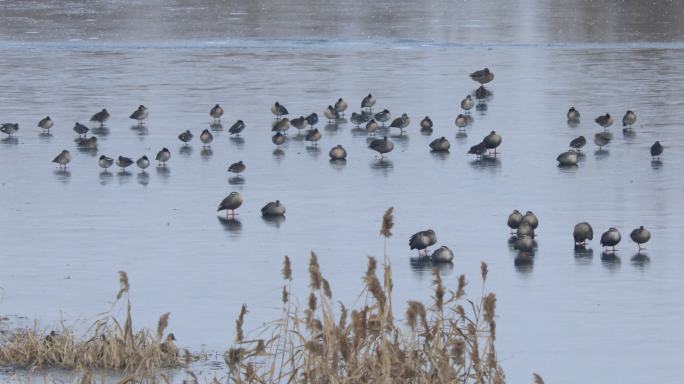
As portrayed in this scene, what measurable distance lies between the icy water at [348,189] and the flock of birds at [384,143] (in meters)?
0.22

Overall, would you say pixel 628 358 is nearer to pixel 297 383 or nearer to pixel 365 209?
pixel 297 383

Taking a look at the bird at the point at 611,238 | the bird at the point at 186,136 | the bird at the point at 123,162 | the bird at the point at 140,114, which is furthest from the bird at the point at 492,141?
the bird at the point at 611,238

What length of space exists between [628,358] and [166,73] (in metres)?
28.2

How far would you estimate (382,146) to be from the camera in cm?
2462

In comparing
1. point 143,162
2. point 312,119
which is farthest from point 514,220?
point 312,119

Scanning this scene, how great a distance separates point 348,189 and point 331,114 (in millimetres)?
8332

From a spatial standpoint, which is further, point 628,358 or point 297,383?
point 628,358

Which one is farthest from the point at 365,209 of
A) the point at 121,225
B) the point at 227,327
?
the point at 227,327

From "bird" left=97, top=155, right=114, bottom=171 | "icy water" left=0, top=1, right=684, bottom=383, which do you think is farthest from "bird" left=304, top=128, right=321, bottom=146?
"bird" left=97, top=155, right=114, bottom=171

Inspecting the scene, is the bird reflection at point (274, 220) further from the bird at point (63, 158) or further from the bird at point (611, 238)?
the bird at point (63, 158)

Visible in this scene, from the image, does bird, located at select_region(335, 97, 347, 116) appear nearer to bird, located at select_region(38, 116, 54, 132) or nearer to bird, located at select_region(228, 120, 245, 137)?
bird, located at select_region(228, 120, 245, 137)

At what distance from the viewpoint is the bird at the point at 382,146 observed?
24625 millimetres

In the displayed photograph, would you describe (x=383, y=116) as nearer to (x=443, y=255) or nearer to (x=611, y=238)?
(x=611, y=238)

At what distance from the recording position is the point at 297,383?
7973mm
